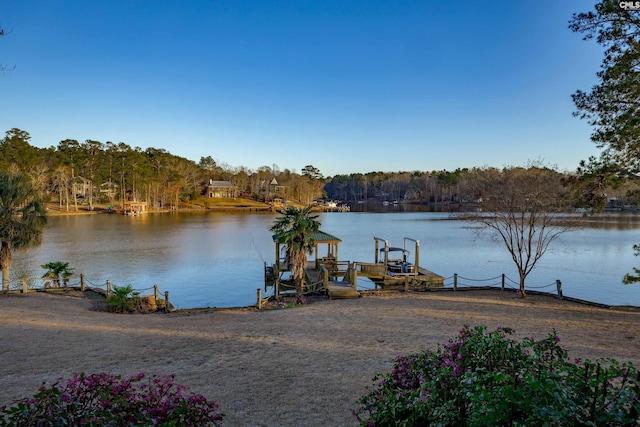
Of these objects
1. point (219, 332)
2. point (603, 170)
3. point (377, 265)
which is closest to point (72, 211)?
point (377, 265)

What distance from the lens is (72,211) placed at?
7462 centimetres

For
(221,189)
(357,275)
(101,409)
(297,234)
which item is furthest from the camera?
(221,189)

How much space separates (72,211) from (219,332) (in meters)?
79.1

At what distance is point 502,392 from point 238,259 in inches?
1220

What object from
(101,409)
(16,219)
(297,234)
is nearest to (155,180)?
(16,219)

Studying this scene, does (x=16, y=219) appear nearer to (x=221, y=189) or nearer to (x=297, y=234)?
(x=297, y=234)

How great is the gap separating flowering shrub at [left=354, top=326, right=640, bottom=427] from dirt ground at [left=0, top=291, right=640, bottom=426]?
268cm

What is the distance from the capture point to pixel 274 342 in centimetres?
974

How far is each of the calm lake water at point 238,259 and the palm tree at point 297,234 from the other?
3.77 metres

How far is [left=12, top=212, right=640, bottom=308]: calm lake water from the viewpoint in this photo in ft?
73.6

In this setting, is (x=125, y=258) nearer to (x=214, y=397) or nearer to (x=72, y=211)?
(x=214, y=397)

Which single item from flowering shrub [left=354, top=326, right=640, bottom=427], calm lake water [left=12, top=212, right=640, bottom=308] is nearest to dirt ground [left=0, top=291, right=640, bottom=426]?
flowering shrub [left=354, top=326, right=640, bottom=427]

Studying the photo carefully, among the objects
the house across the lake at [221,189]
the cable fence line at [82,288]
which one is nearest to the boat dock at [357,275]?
the cable fence line at [82,288]

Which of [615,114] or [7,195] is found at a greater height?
[615,114]
